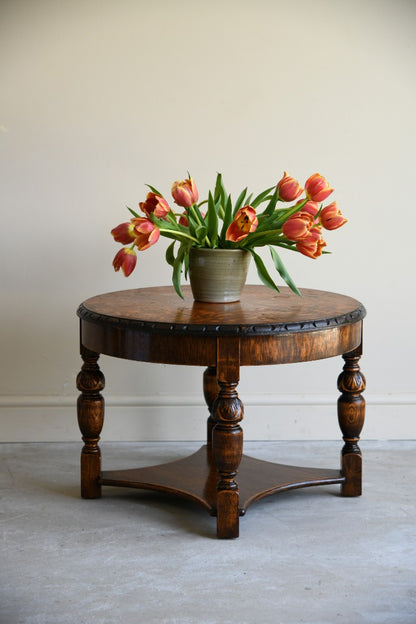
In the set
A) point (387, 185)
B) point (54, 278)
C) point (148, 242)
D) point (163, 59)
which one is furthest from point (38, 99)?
point (387, 185)

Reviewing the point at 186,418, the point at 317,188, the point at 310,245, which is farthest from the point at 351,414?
the point at 186,418

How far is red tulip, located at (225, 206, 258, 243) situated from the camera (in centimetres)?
216

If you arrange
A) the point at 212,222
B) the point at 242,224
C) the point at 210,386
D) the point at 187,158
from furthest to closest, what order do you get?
the point at 187,158, the point at 210,386, the point at 212,222, the point at 242,224

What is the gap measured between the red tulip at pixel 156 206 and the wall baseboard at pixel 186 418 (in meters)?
1.07

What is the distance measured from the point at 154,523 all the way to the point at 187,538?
0.49 feet

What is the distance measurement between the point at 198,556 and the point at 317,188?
1.10 m

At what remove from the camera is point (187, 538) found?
2223 mm

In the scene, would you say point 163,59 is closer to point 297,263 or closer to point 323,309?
point 297,263

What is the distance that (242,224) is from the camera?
218 cm

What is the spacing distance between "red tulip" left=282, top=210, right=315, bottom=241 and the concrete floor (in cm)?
86

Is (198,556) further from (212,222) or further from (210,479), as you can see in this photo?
(212,222)

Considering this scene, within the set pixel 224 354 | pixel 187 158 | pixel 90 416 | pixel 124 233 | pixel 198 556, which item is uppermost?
pixel 187 158

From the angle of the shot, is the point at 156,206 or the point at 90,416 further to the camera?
the point at 90,416

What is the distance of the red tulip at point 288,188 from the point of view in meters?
2.32
